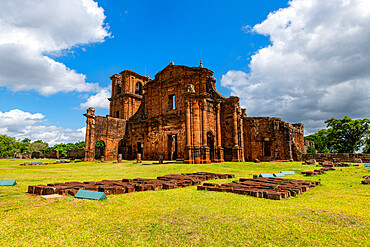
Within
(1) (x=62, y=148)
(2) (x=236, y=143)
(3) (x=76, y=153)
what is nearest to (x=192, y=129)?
(2) (x=236, y=143)

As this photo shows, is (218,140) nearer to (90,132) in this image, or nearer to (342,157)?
(342,157)

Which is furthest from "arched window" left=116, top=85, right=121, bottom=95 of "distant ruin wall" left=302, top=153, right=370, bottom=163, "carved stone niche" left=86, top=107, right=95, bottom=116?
"distant ruin wall" left=302, top=153, right=370, bottom=163

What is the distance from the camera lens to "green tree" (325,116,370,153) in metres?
42.4

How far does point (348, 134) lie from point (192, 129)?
1610 inches

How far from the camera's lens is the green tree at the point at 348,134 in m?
42.4

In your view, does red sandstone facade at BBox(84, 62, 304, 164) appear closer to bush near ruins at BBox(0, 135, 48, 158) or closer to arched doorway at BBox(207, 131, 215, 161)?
arched doorway at BBox(207, 131, 215, 161)

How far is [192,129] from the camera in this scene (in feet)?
67.8

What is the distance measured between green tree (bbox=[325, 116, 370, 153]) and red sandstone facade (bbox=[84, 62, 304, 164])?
17651 millimetres

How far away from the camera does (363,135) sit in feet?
139

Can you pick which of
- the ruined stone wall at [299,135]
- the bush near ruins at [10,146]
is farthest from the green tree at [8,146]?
the ruined stone wall at [299,135]

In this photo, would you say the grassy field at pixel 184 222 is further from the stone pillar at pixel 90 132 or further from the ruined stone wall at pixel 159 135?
the stone pillar at pixel 90 132

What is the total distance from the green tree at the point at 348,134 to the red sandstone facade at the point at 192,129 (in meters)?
17.7

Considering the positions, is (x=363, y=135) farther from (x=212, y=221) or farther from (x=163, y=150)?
(x=212, y=221)

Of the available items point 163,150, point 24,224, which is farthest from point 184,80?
point 24,224
